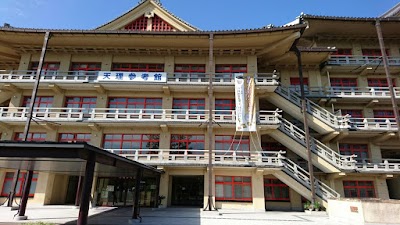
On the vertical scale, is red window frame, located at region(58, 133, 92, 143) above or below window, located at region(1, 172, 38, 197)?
above

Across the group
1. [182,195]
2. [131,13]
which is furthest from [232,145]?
[131,13]

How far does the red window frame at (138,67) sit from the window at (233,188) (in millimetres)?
11664

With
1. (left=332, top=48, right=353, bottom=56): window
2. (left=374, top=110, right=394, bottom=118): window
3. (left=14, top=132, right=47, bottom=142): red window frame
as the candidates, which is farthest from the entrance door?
(left=332, top=48, right=353, bottom=56): window

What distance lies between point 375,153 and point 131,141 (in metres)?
21.8

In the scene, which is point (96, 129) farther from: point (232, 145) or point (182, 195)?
point (232, 145)

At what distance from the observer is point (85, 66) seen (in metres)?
22.8

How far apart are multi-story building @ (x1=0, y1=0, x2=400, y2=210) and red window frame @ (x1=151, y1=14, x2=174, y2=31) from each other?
0.14 m

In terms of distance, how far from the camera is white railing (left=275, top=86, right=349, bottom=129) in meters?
19.8

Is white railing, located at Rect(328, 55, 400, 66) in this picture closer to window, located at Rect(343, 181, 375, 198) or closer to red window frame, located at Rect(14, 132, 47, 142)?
window, located at Rect(343, 181, 375, 198)

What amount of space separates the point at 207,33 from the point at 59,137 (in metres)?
15.7

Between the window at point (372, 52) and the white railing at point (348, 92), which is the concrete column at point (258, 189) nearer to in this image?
the white railing at point (348, 92)

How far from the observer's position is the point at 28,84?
20.6m

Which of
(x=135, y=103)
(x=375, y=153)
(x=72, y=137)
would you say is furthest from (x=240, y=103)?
(x=72, y=137)

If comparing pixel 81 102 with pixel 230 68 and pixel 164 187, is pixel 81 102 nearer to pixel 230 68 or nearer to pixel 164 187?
pixel 164 187
